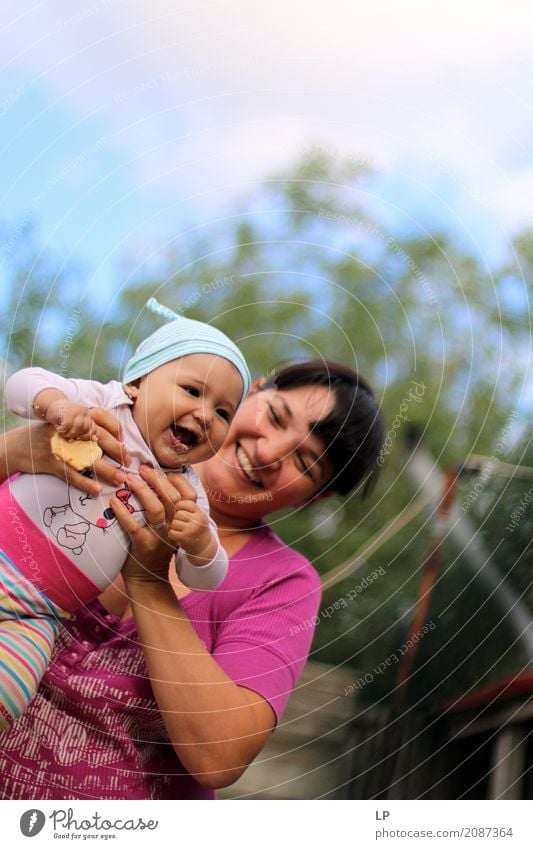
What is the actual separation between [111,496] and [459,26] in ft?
1.63

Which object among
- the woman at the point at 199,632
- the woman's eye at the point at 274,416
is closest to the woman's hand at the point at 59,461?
the woman at the point at 199,632

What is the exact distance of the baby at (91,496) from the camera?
58 cm

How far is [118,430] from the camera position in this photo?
59 centimetres

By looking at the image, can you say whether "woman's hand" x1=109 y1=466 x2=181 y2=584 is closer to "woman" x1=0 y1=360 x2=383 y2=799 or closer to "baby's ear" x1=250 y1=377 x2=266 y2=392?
"woman" x1=0 y1=360 x2=383 y2=799

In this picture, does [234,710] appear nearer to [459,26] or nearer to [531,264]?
[531,264]

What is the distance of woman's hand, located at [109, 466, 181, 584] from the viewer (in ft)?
1.92

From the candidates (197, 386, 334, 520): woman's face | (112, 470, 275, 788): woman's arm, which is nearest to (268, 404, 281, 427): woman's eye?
(197, 386, 334, 520): woman's face

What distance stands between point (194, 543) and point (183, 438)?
6 centimetres

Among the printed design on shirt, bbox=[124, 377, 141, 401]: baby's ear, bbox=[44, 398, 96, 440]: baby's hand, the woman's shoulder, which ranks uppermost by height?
bbox=[124, 377, 141, 401]: baby's ear

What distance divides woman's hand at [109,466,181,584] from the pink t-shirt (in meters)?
0.06

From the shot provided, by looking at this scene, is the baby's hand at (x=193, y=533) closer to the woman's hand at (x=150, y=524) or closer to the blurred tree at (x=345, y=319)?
the woman's hand at (x=150, y=524)

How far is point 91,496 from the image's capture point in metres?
0.59
